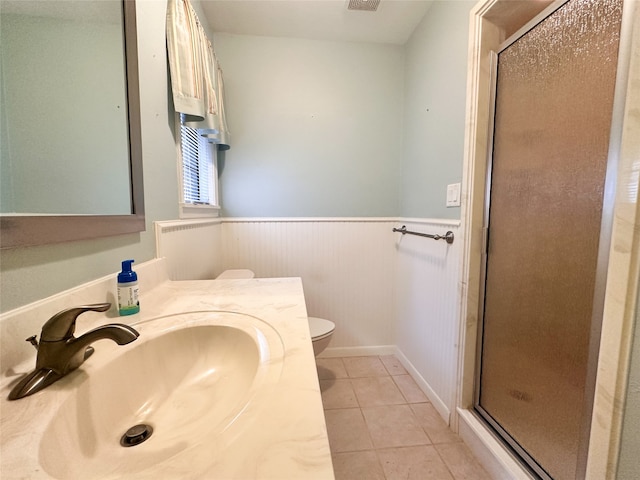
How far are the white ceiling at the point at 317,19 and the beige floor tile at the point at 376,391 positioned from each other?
2.31m

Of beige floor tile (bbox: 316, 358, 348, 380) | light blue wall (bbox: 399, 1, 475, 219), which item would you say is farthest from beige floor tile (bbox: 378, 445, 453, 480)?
light blue wall (bbox: 399, 1, 475, 219)

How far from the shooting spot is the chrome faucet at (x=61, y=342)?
46 centimetres

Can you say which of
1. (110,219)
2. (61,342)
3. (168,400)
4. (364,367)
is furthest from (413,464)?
(110,219)

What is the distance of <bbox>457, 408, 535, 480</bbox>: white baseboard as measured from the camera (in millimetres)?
1060

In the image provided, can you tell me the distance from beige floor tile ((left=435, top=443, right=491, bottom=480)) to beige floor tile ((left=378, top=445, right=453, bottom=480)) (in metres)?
0.03

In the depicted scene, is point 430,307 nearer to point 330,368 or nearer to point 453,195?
point 453,195

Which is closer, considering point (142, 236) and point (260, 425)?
point (260, 425)

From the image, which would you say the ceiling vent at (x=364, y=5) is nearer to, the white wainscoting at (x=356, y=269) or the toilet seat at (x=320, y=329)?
the white wainscoting at (x=356, y=269)

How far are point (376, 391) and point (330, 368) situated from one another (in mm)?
384

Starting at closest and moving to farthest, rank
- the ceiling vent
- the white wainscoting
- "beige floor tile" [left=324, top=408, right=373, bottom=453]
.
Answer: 1. "beige floor tile" [left=324, top=408, right=373, bottom=453]
2. the ceiling vent
3. the white wainscoting

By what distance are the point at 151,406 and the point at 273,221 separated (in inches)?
59.1

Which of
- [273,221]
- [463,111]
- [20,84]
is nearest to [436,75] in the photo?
[463,111]

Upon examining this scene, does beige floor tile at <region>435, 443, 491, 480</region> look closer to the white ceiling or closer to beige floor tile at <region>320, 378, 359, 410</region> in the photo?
beige floor tile at <region>320, 378, 359, 410</region>

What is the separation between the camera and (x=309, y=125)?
6.53 feet
